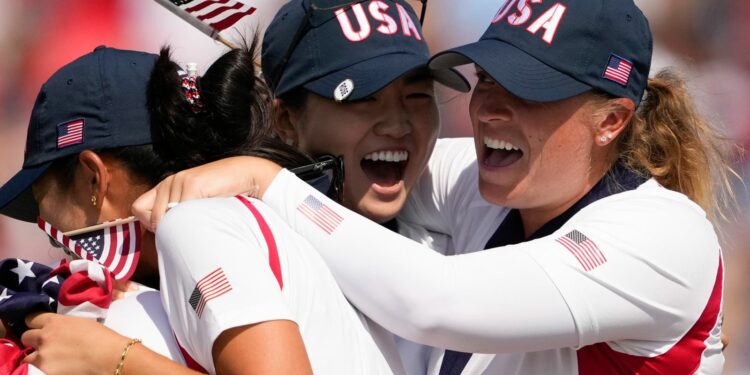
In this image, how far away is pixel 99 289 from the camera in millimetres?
1548

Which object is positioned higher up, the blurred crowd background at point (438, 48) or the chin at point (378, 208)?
the chin at point (378, 208)

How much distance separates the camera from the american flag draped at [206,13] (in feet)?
8.36

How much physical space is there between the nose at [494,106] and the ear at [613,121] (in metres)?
0.18

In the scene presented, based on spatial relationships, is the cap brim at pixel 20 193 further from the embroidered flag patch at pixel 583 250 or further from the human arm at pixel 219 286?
the embroidered flag patch at pixel 583 250

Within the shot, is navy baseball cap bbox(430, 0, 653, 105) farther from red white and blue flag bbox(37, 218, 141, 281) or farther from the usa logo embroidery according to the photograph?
red white and blue flag bbox(37, 218, 141, 281)

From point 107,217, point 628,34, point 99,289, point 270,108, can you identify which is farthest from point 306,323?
point 628,34

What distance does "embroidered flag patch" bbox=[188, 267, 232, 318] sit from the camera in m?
1.37

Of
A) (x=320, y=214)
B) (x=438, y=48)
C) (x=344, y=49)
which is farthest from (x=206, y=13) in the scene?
(x=438, y=48)

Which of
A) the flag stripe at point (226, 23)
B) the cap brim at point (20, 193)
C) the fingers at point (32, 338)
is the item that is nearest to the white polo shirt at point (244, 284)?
the fingers at point (32, 338)

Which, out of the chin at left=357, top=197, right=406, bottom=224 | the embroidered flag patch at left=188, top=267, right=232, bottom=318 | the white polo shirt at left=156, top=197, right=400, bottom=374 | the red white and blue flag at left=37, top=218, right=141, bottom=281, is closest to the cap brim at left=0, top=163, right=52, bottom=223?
the red white and blue flag at left=37, top=218, right=141, bottom=281

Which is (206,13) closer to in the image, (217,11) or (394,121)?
(217,11)

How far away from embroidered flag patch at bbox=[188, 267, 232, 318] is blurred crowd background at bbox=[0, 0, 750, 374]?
2.56 meters

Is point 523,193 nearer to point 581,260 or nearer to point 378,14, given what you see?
point 581,260

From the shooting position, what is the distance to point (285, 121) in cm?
222
